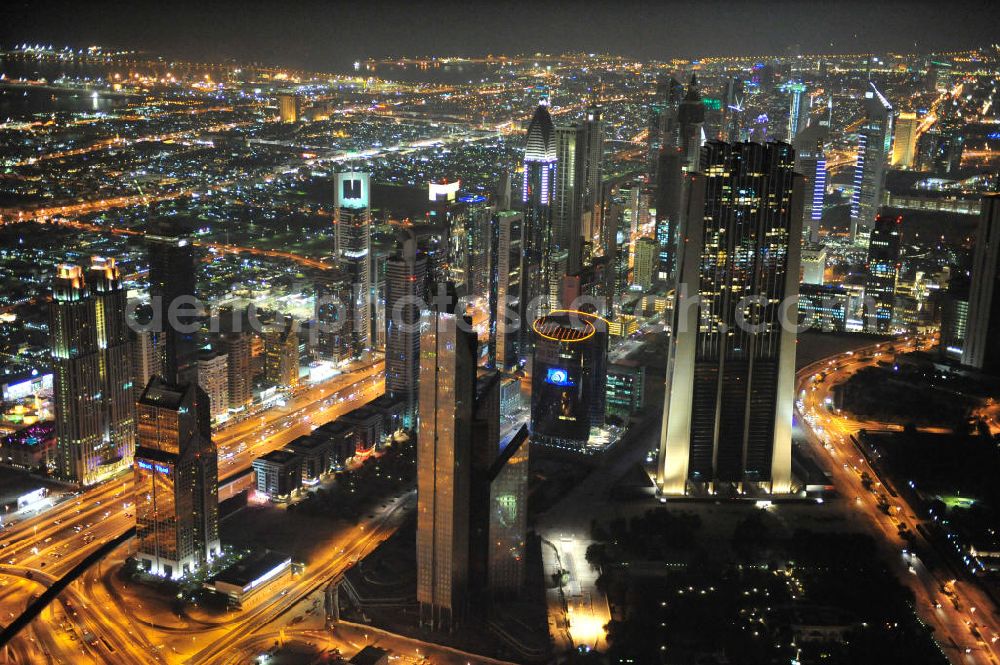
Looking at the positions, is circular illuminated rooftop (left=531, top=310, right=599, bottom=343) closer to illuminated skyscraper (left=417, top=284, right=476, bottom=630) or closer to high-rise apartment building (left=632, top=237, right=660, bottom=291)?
illuminated skyscraper (left=417, top=284, right=476, bottom=630)

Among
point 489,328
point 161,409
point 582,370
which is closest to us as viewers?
point 161,409

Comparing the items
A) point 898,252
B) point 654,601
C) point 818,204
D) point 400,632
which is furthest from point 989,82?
point 400,632

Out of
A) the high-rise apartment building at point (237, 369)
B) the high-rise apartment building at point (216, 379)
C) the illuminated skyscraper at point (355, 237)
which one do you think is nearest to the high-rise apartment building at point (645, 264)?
the illuminated skyscraper at point (355, 237)

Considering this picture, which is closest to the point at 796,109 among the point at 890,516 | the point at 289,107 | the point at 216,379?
the point at 289,107

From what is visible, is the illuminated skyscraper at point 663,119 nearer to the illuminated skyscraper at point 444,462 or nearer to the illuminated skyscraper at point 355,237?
the illuminated skyscraper at point 355,237

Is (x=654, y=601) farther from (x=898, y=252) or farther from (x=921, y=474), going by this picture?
(x=898, y=252)

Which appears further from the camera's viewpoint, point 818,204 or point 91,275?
point 818,204
